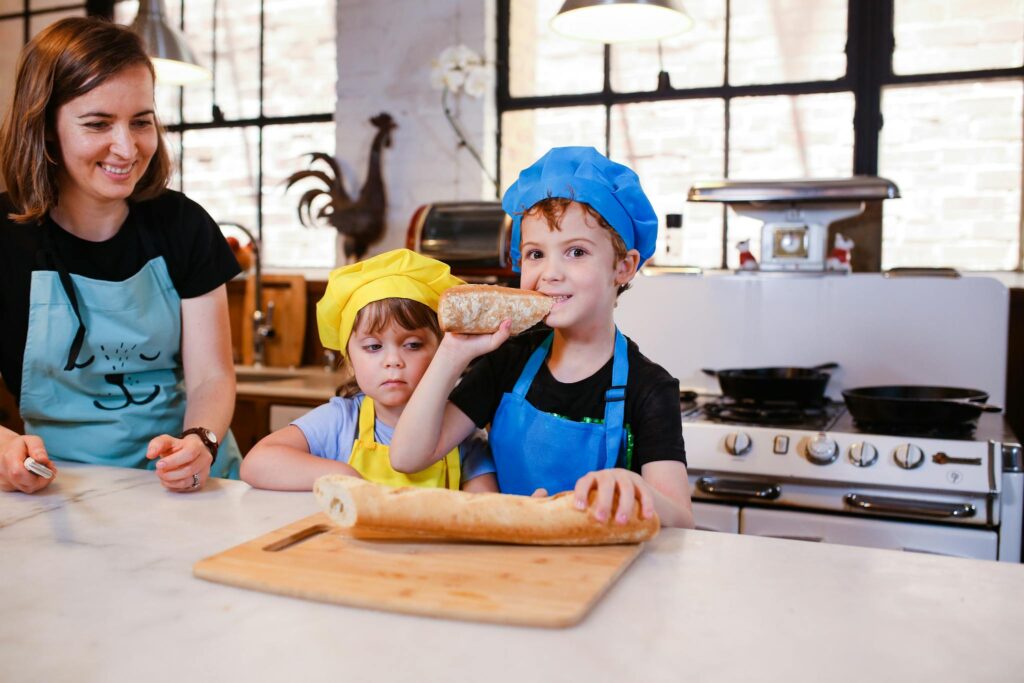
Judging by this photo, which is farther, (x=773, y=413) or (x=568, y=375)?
(x=773, y=413)

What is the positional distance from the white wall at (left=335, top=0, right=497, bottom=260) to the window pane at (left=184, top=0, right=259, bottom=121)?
653 mm

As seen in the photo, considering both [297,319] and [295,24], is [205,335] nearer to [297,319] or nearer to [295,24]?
[297,319]

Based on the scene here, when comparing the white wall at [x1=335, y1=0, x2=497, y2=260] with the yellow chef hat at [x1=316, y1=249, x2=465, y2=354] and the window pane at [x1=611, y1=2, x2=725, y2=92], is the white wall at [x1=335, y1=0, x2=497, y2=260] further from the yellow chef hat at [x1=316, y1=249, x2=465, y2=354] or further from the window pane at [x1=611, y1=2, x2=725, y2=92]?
the yellow chef hat at [x1=316, y1=249, x2=465, y2=354]

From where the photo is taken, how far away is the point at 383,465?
1460 millimetres

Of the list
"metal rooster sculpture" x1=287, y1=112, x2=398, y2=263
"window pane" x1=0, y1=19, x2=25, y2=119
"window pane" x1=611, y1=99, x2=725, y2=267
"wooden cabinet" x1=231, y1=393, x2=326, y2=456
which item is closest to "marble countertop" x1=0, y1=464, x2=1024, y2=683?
"wooden cabinet" x1=231, y1=393, x2=326, y2=456

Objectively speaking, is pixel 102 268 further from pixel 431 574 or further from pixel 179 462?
pixel 431 574

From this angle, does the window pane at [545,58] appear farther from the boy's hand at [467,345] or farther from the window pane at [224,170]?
the boy's hand at [467,345]

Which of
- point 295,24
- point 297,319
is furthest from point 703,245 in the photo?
point 295,24

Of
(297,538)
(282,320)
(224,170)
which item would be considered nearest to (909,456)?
(297,538)

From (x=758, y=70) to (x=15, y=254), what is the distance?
2.64 m

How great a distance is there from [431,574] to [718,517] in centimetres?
155

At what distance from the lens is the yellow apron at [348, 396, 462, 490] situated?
1416mm

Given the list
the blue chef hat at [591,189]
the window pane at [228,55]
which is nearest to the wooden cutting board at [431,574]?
the blue chef hat at [591,189]

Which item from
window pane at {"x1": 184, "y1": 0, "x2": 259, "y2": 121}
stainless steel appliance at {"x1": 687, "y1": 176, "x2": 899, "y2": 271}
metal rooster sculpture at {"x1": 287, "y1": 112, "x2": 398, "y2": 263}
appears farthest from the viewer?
window pane at {"x1": 184, "y1": 0, "x2": 259, "y2": 121}
